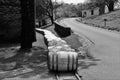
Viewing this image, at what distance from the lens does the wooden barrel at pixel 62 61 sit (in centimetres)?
913

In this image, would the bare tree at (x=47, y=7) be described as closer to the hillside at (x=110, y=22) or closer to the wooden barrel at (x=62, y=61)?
the hillside at (x=110, y=22)

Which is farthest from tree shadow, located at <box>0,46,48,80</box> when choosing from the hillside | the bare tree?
the bare tree

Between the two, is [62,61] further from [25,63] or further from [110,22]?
[110,22]

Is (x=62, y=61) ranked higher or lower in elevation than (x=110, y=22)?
higher

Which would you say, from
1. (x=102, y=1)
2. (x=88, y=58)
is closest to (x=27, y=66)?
(x=88, y=58)

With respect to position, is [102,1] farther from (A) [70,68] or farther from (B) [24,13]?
(A) [70,68]

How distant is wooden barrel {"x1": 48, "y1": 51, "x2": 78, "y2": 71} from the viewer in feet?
30.0

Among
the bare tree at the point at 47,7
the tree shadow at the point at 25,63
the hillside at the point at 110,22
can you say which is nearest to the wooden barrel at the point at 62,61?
the tree shadow at the point at 25,63

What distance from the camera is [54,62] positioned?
914 cm

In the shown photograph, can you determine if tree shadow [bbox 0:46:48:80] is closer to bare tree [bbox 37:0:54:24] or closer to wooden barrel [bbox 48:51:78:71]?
wooden barrel [bbox 48:51:78:71]

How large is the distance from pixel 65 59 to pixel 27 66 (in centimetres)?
299

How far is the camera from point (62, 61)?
9141 millimetres

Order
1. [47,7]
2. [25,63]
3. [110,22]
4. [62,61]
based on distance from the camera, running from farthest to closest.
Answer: [47,7] < [110,22] < [25,63] < [62,61]

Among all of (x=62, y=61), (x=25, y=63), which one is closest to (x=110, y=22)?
(x=25, y=63)
